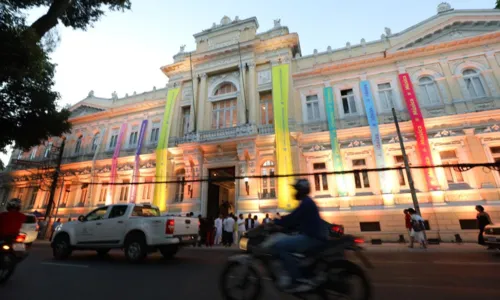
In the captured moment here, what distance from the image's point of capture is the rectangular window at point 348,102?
621 inches

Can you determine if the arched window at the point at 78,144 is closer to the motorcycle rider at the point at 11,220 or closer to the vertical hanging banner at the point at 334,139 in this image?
the motorcycle rider at the point at 11,220

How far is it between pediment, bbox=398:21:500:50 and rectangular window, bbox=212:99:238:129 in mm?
12209

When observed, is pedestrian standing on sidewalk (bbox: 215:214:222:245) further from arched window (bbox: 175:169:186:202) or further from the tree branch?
the tree branch

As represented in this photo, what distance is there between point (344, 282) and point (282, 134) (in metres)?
12.2

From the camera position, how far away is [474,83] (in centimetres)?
1399

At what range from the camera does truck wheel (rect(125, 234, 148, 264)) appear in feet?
22.6

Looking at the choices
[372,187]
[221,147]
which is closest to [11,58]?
[221,147]

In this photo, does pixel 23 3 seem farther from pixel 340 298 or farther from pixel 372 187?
pixel 372 187

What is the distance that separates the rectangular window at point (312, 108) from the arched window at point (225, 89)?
6003mm

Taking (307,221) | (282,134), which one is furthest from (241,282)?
(282,134)

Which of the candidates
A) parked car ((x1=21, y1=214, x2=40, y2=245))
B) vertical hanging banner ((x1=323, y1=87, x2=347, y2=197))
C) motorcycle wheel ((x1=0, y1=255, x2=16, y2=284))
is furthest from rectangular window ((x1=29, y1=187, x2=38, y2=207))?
vertical hanging banner ((x1=323, y1=87, x2=347, y2=197))

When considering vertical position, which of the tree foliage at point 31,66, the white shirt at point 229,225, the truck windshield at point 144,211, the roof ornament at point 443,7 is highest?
the roof ornament at point 443,7

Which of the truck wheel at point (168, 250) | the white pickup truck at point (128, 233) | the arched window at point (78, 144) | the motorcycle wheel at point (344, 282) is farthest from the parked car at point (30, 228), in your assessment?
the arched window at point (78, 144)

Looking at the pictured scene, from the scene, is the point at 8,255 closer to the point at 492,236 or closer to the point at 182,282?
the point at 182,282
